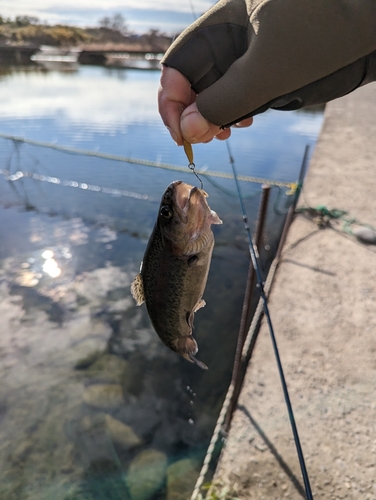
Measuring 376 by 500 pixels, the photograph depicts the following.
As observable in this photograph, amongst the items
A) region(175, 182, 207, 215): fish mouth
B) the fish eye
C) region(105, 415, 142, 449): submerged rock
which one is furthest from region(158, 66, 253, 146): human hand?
region(105, 415, 142, 449): submerged rock

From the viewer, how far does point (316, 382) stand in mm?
3516

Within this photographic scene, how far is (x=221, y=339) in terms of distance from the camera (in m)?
5.19

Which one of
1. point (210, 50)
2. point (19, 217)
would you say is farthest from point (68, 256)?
point (210, 50)

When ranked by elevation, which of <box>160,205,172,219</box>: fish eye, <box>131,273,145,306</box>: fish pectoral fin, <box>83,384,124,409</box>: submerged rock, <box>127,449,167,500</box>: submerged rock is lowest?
<box>127,449,167,500</box>: submerged rock

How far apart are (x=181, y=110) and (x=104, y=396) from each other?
3.81 metres

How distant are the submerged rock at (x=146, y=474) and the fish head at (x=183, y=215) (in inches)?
110

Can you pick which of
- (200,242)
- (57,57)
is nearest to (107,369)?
(200,242)

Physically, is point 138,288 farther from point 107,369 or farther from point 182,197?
point 107,369

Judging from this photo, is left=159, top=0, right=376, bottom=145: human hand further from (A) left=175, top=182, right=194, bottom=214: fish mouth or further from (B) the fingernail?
(A) left=175, top=182, right=194, bottom=214: fish mouth

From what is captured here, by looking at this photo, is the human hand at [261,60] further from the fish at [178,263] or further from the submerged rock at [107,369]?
the submerged rock at [107,369]

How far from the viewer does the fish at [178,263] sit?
198 centimetres

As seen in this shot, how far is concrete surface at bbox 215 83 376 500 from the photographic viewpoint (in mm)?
2873

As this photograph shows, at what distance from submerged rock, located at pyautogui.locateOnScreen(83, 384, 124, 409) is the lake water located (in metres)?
0.01

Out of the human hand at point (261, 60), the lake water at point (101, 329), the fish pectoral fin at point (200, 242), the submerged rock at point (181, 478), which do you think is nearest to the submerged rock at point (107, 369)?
the lake water at point (101, 329)
